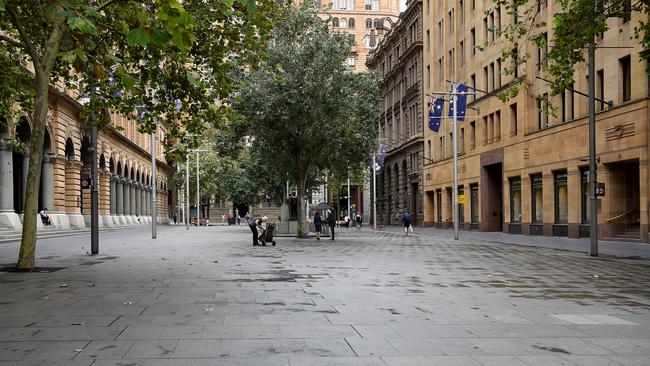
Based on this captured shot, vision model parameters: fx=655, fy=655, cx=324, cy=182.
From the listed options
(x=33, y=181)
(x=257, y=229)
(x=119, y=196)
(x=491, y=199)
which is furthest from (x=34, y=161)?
(x=119, y=196)

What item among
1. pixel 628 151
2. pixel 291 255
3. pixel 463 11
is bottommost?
pixel 291 255

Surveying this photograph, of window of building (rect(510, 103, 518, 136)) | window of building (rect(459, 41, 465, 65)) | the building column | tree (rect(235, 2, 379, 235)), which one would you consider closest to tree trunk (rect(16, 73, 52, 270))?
tree (rect(235, 2, 379, 235))

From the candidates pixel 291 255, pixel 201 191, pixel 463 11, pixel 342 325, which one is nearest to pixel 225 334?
pixel 342 325

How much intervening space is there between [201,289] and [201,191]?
71.0 meters

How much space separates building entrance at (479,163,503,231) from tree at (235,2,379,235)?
11.7 metres

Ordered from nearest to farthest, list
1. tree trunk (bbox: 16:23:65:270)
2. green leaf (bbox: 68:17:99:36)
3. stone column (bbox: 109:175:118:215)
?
green leaf (bbox: 68:17:99:36)
tree trunk (bbox: 16:23:65:270)
stone column (bbox: 109:175:118:215)

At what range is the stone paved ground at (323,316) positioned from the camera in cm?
653

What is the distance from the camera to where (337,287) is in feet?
41.1

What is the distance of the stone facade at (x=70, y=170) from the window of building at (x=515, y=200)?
24104mm

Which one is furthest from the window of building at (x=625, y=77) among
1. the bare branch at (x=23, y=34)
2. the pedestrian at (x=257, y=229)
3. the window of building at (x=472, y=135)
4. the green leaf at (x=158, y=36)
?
the green leaf at (x=158, y=36)

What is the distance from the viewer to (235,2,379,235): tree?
112 feet

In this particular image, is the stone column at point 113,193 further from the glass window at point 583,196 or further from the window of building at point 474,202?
the glass window at point 583,196

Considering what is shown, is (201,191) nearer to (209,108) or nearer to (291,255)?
(291,255)

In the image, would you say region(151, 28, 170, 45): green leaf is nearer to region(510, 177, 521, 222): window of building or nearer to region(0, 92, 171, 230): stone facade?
region(0, 92, 171, 230): stone facade
